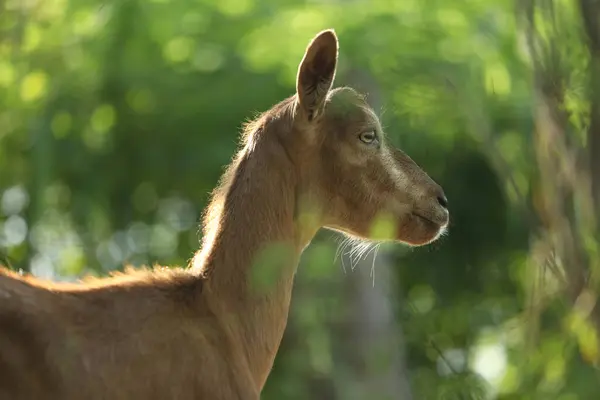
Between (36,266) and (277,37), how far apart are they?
2.99 meters

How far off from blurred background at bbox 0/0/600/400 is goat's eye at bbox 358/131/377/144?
3138 millimetres

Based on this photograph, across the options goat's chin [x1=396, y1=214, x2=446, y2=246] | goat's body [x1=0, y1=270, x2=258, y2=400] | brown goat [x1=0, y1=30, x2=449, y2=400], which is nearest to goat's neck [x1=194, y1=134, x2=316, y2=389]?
brown goat [x1=0, y1=30, x2=449, y2=400]

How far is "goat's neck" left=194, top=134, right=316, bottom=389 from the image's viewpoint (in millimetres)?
6316

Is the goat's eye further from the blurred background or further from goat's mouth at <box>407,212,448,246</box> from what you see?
the blurred background

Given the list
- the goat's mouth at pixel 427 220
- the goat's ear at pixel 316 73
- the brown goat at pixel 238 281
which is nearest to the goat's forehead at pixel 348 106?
the brown goat at pixel 238 281

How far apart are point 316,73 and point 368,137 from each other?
0.51m

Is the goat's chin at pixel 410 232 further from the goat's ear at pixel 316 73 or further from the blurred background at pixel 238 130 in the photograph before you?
the blurred background at pixel 238 130

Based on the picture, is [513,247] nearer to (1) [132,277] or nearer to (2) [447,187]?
(2) [447,187]

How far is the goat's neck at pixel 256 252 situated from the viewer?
632cm

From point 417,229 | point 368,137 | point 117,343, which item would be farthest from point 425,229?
point 117,343

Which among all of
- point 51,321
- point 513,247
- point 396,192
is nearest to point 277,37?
point 513,247

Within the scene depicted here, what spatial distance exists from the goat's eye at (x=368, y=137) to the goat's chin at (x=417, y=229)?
45 centimetres

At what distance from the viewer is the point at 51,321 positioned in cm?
543

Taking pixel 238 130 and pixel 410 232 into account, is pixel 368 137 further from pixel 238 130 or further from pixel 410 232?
pixel 238 130
